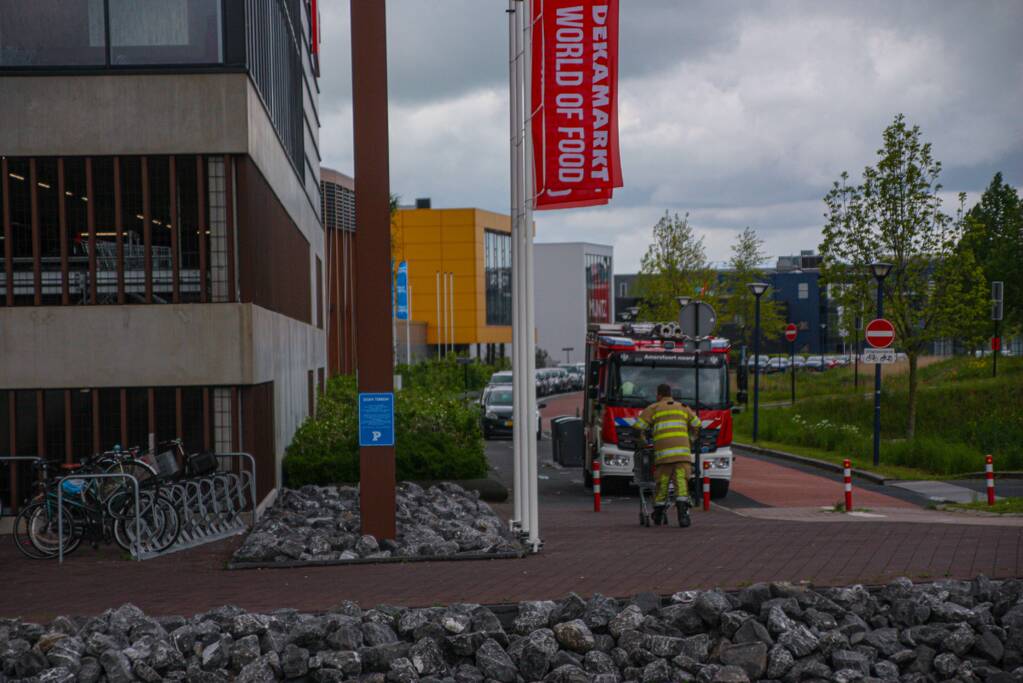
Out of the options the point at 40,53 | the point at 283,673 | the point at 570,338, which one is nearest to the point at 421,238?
the point at 570,338

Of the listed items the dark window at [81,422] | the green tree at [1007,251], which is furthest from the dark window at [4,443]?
the green tree at [1007,251]

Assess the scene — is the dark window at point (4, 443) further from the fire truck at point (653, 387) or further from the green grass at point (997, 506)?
the green grass at point (997, 506)

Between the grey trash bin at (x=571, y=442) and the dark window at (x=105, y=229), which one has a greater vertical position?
the dark window at (x=105, y=229)

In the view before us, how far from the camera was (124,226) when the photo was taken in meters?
17.2

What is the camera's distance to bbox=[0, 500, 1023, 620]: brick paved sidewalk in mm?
11297

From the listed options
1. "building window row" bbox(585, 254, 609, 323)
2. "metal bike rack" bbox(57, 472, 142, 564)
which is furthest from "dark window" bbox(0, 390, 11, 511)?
"building window row" bbox(585, 254, 609, 323)

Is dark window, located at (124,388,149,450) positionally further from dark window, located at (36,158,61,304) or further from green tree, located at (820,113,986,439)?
green tree, located at (820,113,986,439)

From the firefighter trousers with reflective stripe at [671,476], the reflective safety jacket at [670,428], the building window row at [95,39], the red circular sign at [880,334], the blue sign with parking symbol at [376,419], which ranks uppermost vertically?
the building window row at [95,39]

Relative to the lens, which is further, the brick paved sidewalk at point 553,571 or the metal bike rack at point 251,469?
the metal bike rack at point 251,469

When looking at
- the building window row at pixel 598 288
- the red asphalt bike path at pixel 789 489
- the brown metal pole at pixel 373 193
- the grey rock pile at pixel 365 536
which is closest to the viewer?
the grey rock pile at pixel 365 536

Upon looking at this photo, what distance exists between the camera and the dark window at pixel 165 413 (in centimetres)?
1722

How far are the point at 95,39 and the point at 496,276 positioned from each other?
292 ft

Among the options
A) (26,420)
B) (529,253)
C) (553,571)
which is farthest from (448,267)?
(553,571)

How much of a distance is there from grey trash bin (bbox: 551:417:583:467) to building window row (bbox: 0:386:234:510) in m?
10.7
